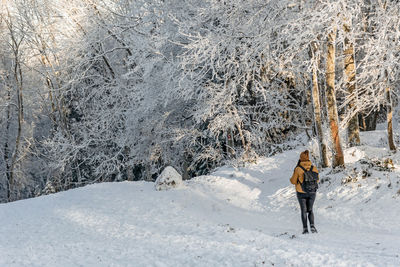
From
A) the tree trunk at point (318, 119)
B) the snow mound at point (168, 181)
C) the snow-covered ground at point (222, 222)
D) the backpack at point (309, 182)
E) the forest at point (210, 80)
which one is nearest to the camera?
the snow-covered ground at point (222, 222)

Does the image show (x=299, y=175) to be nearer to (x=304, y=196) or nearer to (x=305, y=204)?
(x=304, y=196)

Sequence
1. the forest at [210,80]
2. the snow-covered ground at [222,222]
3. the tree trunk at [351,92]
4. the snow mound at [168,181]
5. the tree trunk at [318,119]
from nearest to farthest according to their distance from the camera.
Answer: the snow-covered ground at [222,222], the forest at [210,80], the tree trunk at [318,119], the tree trunk at [351,92], the snow mound at [168,181]

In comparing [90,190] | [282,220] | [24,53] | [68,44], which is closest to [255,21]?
[282,220]

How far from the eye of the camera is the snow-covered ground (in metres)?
7.38

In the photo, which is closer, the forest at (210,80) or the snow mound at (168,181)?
the forest at (210,80)

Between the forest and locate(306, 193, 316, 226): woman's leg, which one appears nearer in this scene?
locate(306, 193, 316, 226): woman's leg

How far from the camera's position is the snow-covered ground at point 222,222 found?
7.38m

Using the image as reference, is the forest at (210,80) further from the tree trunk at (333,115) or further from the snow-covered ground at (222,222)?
the snow-covered ground at (222,222)

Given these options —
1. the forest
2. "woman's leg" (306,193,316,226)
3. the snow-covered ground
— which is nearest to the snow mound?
the snow-covered ground

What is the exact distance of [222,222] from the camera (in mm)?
10789

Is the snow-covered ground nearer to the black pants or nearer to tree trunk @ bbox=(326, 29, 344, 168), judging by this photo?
the black pants

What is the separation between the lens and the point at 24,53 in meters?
28.1

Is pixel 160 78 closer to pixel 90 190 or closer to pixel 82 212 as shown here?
pixel 90 190

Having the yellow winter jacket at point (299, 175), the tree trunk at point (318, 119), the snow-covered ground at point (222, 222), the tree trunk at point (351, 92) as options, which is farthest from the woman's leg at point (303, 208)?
the tree trunk at point (351, 92)
